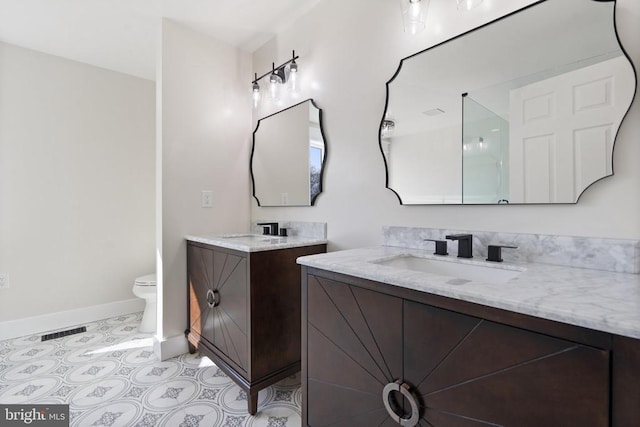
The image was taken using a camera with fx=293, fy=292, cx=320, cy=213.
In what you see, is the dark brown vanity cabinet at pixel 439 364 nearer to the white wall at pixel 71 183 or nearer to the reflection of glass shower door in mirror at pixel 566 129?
the reflection of glass shower door in mirror at pixel 566 129

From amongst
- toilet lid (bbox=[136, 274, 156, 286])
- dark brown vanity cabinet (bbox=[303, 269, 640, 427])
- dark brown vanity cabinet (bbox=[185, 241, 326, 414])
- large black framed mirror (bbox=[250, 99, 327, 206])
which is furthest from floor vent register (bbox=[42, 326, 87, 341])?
dark brown vanity cabinet (bbox=[303, 269, 640, 427])

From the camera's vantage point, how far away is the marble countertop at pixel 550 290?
1.80 ft

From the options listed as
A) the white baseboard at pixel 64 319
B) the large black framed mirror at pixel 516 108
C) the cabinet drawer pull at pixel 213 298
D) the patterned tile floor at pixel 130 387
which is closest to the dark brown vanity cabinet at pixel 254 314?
the cabinet drawer pull at pixel 213 298

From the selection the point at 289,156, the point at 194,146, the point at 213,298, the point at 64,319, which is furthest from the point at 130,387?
the point at 289,156

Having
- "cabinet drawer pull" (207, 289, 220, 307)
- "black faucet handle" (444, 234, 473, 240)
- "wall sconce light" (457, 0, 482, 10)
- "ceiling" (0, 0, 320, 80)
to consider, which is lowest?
"cabinet drawer pull" (207, 289, 220, 307)

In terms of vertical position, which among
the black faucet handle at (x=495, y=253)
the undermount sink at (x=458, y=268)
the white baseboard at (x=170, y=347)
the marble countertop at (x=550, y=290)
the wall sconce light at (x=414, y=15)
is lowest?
the white baseboard at (x=170, y=347)

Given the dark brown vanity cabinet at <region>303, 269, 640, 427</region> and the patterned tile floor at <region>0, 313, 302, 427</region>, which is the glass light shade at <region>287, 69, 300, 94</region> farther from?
the patterned tile floor at <region>0, 313, 302, 427</region>

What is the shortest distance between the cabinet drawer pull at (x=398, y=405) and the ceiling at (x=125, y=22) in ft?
6.87

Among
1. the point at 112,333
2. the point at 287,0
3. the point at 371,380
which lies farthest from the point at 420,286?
the point at 112,333

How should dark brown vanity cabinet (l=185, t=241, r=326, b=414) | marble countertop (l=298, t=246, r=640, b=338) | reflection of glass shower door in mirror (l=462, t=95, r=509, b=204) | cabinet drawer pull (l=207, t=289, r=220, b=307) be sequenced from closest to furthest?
marble countertop (l=298, t=246, r=640, b=338) → reflection of glass shower door in mirror (l=462, t=95, r=509, b=204) → dark brown vanity cabinet (l=185, t=241, r=326, b=414) → cabinet drawer pull (l=207, t=289, r=220, b=307)

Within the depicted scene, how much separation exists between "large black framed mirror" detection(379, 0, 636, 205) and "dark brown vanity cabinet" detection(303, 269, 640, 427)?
62cm

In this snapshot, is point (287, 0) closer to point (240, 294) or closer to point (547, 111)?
point (547, 111)

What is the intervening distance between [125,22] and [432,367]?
2723 mm

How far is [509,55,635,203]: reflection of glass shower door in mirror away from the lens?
3.03 feet
